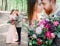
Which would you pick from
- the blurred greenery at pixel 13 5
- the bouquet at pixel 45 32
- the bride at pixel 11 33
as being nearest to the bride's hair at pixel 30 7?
the blurred greenery at pixel 13 5

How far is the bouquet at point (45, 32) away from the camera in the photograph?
4.45ft

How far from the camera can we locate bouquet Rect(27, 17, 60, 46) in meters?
1.36

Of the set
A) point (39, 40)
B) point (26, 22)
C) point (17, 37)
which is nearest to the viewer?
point (39, 40)

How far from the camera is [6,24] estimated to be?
A: 2590mm

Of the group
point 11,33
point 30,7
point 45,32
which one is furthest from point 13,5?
point 45,32

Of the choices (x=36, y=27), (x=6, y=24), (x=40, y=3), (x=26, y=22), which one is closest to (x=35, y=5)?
(x=40, y=3)

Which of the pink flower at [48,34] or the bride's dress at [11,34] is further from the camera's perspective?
the bride's dress at [11,34]

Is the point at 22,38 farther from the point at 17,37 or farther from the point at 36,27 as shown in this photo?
the point at 36,27

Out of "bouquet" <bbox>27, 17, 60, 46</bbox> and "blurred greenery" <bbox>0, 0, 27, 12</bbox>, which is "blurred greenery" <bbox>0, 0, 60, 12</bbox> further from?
"bouquet" <bbox>27, 17, 60, 46</bbox>

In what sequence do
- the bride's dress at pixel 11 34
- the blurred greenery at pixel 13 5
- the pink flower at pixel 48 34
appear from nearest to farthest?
the pink flower at pixel 48 34 < the blurred greenery at pixel 13 5 < the bride's dress at pixel 11 34

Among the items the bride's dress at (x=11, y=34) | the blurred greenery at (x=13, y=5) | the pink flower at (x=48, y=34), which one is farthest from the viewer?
the bride's dress at (x=11, y=34)

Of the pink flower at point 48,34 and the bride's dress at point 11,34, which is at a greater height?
the pink flower at point 48,34

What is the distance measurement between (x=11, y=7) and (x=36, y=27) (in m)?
1.16

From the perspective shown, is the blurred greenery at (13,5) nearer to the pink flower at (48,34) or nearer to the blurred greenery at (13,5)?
the blurred greenery at (13,5)
